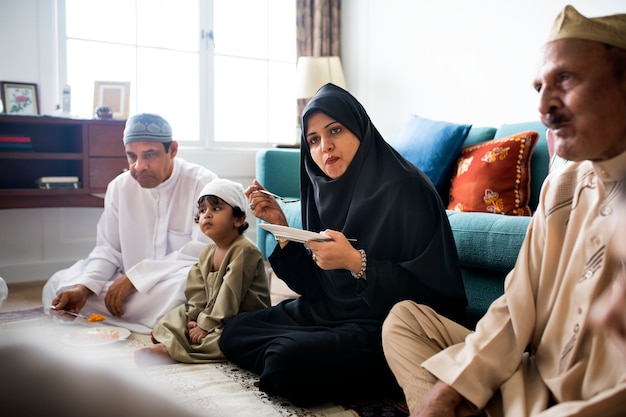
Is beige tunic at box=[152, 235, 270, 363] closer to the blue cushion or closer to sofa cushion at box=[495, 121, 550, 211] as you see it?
the blue cushion

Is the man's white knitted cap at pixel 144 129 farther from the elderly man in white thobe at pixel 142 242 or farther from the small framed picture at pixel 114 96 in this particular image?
the small framed picture at pixel 114 96

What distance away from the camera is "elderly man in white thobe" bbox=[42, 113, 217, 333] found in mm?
2619

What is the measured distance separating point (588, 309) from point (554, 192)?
0.24m

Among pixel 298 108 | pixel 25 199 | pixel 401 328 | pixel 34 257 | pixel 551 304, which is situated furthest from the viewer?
pixel 298 108

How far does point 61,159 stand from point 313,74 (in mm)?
1959

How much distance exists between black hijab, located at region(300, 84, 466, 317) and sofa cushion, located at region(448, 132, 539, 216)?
112 centimetres

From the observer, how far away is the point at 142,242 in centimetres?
288

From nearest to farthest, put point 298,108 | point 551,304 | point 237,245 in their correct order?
1. point 551,304
2. point 237,245
3. point 298,108

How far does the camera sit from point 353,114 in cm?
186

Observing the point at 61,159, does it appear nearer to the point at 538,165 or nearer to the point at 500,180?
the point at 500,180

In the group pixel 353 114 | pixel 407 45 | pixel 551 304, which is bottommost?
pixel 551 304

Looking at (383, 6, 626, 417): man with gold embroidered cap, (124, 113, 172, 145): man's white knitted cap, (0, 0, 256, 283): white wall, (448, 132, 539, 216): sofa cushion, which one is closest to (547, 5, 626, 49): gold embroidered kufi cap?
(383, 6, 626, 417): man with gold embroidered cap

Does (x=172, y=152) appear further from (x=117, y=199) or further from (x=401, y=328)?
(x=401, y=328)

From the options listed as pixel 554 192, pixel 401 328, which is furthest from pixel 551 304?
pixel 401 328
